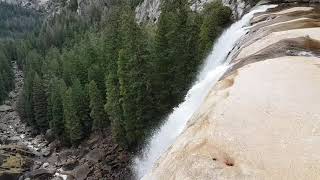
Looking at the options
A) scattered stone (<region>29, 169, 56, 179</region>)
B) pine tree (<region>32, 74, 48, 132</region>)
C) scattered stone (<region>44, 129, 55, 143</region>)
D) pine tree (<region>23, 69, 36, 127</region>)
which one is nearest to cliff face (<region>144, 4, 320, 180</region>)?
scattered stone (<region>29, 169, 56, 179</region>)

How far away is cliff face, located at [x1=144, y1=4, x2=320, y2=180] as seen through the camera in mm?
12547

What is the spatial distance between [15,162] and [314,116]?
61.1m

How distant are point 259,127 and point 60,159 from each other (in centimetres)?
5808

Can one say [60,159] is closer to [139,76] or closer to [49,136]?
[49,136]

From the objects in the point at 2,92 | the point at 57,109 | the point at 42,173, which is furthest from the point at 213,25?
the point at 2,92

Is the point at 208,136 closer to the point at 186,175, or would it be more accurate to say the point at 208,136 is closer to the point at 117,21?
the point at 186,175

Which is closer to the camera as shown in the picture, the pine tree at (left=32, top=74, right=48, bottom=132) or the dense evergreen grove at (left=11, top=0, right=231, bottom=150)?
the dense evergreen grove at (left=11, top=0, right=231, bottom=150)

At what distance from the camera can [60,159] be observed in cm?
6925

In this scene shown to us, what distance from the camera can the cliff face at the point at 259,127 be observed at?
12.5m

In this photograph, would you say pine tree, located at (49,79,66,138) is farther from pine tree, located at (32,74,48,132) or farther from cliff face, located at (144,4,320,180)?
cliff face, located at (144,4,320,180)

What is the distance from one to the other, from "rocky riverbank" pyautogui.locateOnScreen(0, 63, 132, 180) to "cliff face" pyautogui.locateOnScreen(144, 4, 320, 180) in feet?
118

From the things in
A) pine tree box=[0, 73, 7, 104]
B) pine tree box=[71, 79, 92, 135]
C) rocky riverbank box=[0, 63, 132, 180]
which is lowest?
pine tree box=[0, 73, 7, 104]

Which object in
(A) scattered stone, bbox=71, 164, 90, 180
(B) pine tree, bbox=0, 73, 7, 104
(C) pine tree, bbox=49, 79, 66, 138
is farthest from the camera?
(B) pine tree, bbox=0, 73, 7, 104

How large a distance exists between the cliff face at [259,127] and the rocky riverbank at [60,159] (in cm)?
3606
